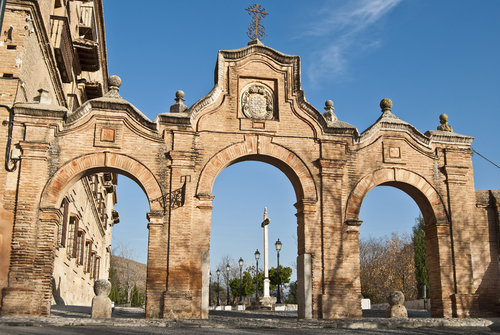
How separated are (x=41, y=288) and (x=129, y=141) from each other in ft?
15.0

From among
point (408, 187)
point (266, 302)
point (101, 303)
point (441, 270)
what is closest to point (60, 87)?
point (101, 303)

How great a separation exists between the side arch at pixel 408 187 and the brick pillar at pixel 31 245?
8.69 m

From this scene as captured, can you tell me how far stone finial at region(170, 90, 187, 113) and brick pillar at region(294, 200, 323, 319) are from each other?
4579mm

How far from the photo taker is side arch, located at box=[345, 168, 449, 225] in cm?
1555

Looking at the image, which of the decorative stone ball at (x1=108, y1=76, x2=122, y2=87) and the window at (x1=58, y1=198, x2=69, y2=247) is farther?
the window at (x1=58, y1=198, x2=69, y2=247)

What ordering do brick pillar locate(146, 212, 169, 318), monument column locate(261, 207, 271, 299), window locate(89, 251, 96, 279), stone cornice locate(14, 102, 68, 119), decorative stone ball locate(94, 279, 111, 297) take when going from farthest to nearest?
window locate(89, 251, 96, 279) < monument column locate(261, 207, 271, 299) < stone cornice locate(14, 102, 68, 119) < brick pillar locate(146, 212, 169, 318) < decorative stone ball locate(94, 279, 111, 297)

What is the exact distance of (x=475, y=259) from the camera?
52.1ft

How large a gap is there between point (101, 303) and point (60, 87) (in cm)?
963

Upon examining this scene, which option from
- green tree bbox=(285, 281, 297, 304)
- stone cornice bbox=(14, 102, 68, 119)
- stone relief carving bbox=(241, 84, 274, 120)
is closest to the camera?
stone cornice bbox=(14, 102, 68, 119)

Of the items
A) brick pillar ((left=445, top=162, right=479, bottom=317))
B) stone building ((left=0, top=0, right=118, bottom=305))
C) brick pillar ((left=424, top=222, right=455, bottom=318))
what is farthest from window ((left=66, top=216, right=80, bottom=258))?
brick pillar ((left=445, top=162, right=479, bottom=317))

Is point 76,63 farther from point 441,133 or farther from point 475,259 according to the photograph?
point 475,259

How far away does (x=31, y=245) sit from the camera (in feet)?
43.7

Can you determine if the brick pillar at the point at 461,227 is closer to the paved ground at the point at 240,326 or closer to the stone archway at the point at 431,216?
the stone archway at the point at 431,216

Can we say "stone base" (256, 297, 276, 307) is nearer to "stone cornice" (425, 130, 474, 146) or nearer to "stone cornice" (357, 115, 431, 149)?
"stone cornice" (357, 115, 431, 149)
